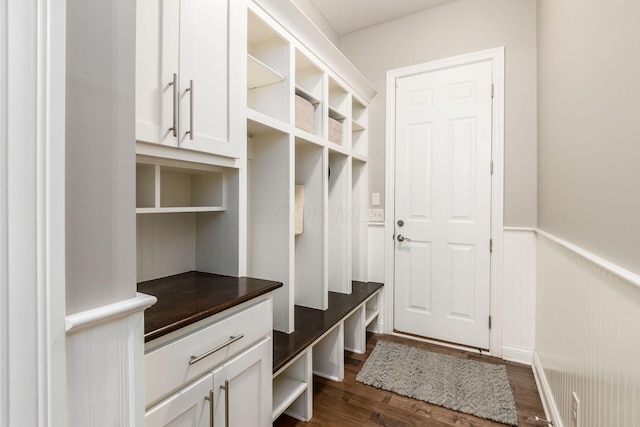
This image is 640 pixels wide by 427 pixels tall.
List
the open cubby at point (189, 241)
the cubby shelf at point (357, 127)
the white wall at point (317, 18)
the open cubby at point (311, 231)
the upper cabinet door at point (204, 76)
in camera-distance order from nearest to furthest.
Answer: the upper cabinet door at point (204, 76) → the open cubby at point (189, 241) → the open cubby at point (311, 231) → the white wall at point (317, 18) → the cubby shelf at point (357, 127)

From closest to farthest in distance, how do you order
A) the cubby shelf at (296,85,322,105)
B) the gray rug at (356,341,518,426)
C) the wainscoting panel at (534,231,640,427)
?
the wainscoting panel at (534,231,640,427)
the gray rug at (356,341,518,426)
the cubby shelf at (296,85,322,105)

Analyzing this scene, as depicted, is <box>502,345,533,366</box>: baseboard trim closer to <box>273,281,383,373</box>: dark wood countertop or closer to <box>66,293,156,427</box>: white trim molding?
<box>273,281,383,373</box>: dark wood countertop

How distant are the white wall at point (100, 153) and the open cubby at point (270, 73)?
110 centimetres

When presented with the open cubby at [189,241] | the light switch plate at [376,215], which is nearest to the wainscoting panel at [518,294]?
the light switch plate at [376,215]

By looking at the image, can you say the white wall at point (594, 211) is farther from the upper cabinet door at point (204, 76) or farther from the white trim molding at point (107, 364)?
the upper cabinet door at point (204, 76)

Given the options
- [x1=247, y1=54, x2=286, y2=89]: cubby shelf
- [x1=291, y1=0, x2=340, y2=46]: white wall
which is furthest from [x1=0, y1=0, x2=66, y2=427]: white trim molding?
[x1=291, y1=0, x2=340, y2=46]: white wall

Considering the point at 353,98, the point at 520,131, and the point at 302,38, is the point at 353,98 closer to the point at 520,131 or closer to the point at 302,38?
the point at 302,38

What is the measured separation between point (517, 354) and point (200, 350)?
236cm

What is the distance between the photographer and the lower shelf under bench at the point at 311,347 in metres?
1.54

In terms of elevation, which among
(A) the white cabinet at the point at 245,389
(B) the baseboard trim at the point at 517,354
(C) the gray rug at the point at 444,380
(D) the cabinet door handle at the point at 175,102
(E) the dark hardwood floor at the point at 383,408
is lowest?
(E) the dark hardwood floor at the point at 383,408

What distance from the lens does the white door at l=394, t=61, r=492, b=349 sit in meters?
2.43

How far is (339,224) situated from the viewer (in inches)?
95.8

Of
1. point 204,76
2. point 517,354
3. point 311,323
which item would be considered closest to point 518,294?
point 517,354

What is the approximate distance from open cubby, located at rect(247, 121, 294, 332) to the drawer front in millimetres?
409
